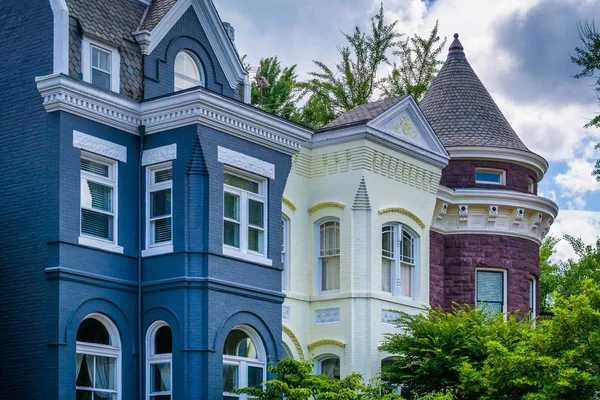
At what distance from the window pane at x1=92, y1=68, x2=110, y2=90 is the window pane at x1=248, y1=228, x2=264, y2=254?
13.0ft

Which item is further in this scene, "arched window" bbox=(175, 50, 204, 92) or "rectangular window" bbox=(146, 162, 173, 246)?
"arched window" bbox=(175, 50, 204, 92)

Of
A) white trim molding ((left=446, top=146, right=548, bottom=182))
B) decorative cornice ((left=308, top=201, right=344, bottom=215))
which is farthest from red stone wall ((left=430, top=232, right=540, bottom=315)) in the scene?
decorative cornice ((left=308, top=201, right=344, bottom=215))

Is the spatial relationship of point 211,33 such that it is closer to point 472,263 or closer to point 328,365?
point 328,365

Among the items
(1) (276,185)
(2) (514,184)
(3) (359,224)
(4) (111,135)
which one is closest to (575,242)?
(2) (514,184)

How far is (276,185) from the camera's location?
25.3 metres

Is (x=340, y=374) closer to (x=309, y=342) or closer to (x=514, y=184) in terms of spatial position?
(x=309, y=342)

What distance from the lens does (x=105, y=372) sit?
22.8 meters

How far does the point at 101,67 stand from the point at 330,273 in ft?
25.1

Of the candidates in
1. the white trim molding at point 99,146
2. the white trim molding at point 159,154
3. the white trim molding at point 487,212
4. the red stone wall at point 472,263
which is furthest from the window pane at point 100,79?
the red stone wall at point 472,263

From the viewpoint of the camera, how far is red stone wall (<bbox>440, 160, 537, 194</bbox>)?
108 ft

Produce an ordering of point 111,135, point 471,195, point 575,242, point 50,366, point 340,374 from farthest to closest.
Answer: point 575,242, point 471,195, point 340,374, point 111,135, point 50,366

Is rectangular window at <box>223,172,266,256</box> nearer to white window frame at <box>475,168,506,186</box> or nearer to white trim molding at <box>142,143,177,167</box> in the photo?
white trim molding at <box>142,143,177,167</box>

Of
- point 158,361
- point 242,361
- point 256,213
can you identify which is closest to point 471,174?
point 256,213

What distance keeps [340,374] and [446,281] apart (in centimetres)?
573
